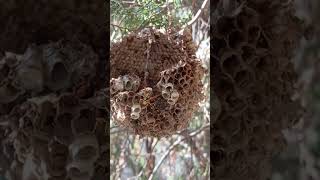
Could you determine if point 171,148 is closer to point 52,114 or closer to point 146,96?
point 146,96

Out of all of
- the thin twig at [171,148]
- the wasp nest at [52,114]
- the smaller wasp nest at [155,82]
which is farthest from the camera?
the thin twig at [171,148]

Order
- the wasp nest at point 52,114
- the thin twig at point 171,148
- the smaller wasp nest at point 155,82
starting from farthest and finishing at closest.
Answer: the thin twig at point 171,148 → the smaller wasp nest at point 155,82 → the wasp nest at point 52,114

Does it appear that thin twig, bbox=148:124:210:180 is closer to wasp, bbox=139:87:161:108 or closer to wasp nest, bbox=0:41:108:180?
wasp, bbox=139:87:161:108

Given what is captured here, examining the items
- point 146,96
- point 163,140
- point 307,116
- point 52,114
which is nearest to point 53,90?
point 52,114

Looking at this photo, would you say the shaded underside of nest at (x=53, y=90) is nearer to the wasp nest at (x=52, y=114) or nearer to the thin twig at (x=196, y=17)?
the wasp nest at (x=52, y=114)

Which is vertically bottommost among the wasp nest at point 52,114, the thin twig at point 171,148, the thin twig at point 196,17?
the thin twig at point 171,148

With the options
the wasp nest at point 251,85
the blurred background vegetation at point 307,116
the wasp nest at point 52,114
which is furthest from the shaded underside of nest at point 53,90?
the blurred background vegetation at point 307,116
